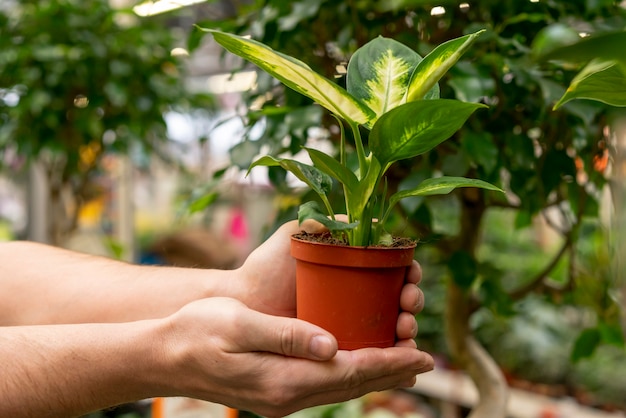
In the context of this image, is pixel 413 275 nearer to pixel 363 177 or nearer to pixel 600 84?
pixel 363 177

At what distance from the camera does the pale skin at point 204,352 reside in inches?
30.9

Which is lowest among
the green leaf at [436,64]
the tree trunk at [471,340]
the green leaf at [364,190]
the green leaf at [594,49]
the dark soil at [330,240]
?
the tree trunk at [471,340]

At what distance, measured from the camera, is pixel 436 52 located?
707 millimetres

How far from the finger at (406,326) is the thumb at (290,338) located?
0.32 ft

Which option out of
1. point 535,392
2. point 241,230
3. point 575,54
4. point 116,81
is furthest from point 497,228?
point 575,54

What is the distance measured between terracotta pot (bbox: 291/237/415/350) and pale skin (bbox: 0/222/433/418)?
0.02 meters

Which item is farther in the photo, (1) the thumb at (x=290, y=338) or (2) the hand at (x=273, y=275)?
(2) the hand at (x=273, y=275)

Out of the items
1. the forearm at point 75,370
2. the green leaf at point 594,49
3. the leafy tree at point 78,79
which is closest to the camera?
the green leaf at point 594,49

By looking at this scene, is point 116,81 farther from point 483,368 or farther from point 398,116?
point 398,116

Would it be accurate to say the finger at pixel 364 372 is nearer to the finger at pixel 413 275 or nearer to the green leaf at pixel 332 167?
the finger at pixel 413 275

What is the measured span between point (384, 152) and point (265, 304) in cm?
36

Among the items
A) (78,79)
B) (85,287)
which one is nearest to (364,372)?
(85,287)

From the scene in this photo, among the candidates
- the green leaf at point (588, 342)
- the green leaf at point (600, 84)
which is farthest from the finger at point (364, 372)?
the green leaf at point (588, 342)

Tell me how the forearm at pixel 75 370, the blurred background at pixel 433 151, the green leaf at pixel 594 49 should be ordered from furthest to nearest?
the blurred background at pixel 433 151 → the forearm at pixel 75 370 → the green leaf at pixel 594 49
